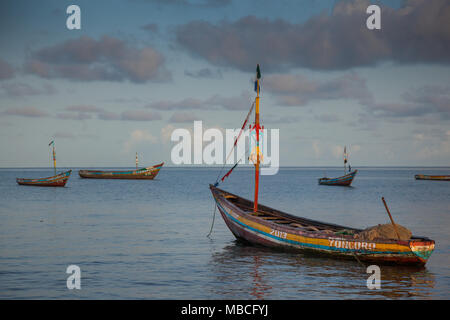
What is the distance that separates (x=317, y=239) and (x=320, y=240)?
16 centimetres

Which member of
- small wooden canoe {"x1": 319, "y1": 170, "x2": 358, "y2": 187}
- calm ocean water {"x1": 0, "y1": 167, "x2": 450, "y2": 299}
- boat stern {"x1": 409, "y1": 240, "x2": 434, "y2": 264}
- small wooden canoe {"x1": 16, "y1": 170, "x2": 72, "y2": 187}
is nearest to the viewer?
calm ocean water {"x1": 0, "y1": 167, "x2": 450, "y2": 299}

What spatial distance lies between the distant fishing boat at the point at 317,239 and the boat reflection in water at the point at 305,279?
44cm

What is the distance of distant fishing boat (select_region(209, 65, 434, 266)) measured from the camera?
59.4 ft

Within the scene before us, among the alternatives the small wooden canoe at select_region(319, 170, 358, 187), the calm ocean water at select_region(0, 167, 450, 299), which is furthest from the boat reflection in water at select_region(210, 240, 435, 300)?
the small wooden canoe at select_region(319, 170, 358, 187)

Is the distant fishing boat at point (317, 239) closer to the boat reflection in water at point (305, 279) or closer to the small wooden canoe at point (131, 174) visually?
the boat reflection in water at point (305, 279)

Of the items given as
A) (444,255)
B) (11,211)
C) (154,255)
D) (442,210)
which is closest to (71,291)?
(154,255)

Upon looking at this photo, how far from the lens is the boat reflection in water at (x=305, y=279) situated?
50.3 ft

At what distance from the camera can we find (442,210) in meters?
43.1

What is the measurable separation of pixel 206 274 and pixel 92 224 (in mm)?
17236

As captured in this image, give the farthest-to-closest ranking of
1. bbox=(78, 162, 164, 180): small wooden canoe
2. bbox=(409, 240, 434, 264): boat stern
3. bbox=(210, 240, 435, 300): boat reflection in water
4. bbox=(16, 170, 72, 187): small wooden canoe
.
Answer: bbox=(78, 162, 164, 180): small wooden canoe < bbox=(16, 170, 72, 187): small wooden canoe < bbox=(409, 240, 434, 264): boat stern < bbox=(210, 240, 435, 300): boat reflection in water

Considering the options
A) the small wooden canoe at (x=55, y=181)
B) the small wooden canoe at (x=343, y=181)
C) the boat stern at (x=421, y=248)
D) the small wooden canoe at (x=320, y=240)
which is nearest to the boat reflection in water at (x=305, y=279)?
the small wooden canoe at (x=320, y=240)

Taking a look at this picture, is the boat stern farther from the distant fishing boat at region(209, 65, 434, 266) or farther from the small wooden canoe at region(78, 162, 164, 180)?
the small wooden canoe at region(78, 162, 164, 180)

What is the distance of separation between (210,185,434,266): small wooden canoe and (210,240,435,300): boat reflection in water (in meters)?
0.40
